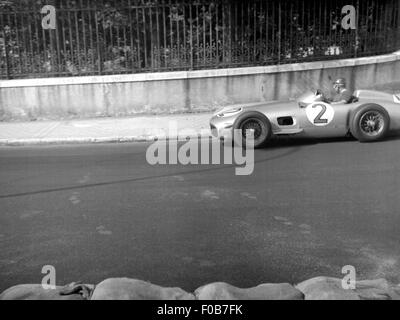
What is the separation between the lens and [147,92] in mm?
13242

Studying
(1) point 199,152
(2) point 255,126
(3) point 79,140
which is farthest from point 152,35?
(2) point 255,126

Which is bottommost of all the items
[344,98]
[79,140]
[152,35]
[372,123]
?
[79,140]

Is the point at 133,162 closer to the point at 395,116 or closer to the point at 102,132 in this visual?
the point at 102,132

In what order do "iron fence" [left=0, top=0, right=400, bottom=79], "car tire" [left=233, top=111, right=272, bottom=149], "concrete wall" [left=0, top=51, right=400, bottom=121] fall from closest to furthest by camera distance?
"car tire" [left=233, top=111, right=272, bottom=149], "concrete wall" [left=0, top=51, right=400, bottom=121], "iron fence" [left=0, top=0, right=400, bottom=79]

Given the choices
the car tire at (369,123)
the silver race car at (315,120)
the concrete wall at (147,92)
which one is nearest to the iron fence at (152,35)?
the concrete wall at (147,92)

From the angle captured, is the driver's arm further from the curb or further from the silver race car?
the curb

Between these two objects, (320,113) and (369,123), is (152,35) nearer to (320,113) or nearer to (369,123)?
(320,113)

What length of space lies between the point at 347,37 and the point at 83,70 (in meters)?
6.90

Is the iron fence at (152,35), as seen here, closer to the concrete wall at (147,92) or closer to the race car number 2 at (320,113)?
the concrete wall at (147,92)

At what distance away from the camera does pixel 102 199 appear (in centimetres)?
673

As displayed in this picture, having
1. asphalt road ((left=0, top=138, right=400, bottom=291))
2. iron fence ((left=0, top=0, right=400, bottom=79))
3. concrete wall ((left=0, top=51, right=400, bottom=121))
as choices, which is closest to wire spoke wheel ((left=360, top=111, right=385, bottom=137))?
asphalt road ((left=0, top=138, right=400, bottom=291))

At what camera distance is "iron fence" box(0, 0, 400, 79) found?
43.7ft

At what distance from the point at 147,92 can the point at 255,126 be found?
15.6 ft
